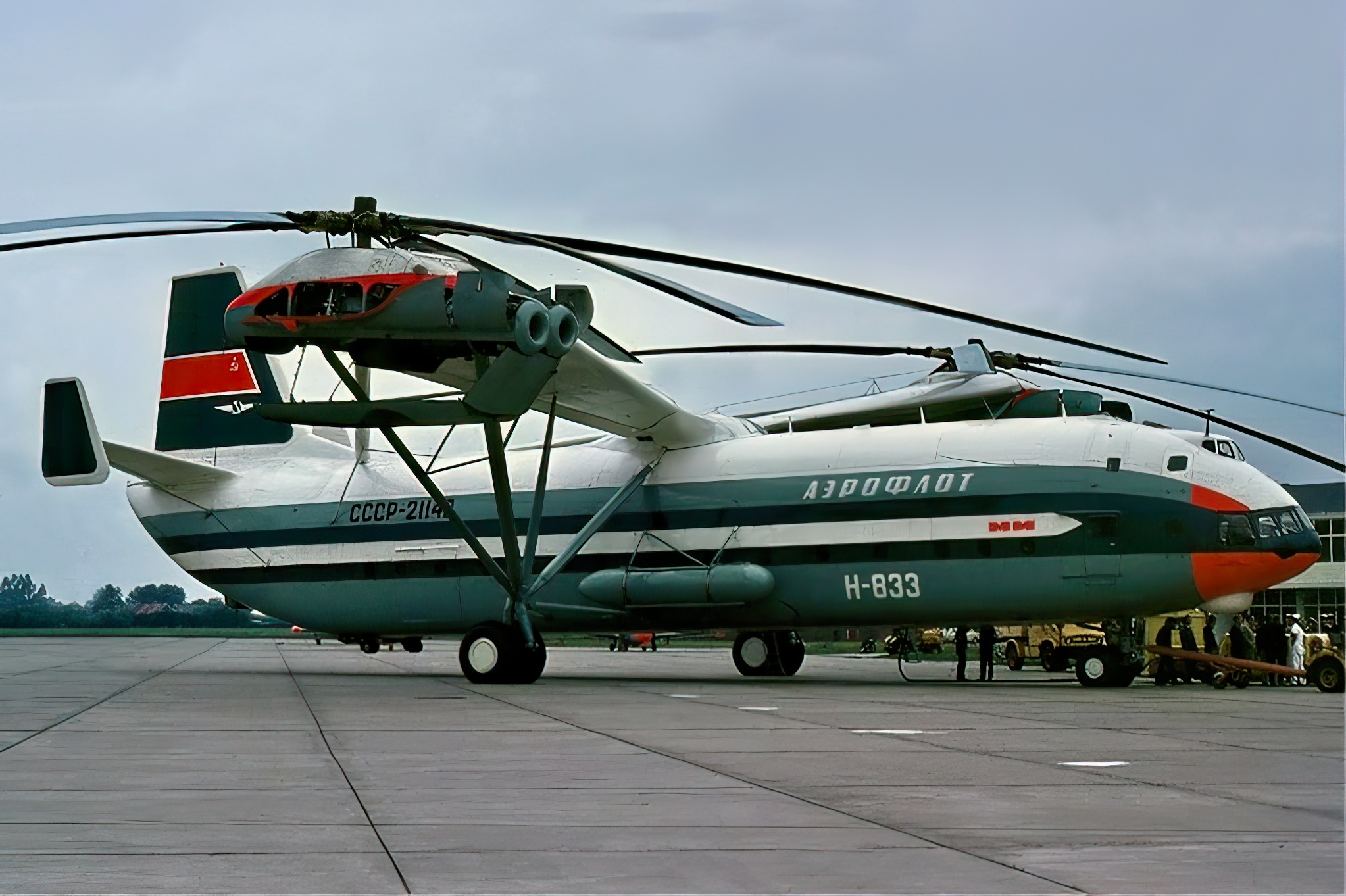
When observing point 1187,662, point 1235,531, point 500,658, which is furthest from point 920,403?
point 500,658

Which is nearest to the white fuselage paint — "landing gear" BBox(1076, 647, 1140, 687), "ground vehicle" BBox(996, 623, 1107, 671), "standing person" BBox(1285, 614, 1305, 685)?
"landing gear" BBox(1076, 647, 1140, 687)

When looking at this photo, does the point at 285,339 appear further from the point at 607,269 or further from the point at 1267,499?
the point at 1267,499

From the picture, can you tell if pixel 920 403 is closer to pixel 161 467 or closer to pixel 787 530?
pixel 787 530

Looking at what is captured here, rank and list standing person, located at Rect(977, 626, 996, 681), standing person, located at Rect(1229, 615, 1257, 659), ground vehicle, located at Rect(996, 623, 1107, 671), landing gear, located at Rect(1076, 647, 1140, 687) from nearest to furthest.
Result: landing gear, located at Rect(1076, 647, 1140, 687) → standing person, located at Rect(977, 626, 996, 681) → standing person, located at Rect(1229, 615, 1257, 659) → ground vehicle, located at Rect(996, 623, 1107, 671)

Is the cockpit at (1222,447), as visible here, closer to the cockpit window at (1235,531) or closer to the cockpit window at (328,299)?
the cockpit window at (1235,531)

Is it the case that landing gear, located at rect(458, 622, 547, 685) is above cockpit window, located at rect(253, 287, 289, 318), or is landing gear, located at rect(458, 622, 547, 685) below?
below

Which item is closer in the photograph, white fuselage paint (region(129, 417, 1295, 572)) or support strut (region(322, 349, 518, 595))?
support strut (region(322, 349, 518, 595))

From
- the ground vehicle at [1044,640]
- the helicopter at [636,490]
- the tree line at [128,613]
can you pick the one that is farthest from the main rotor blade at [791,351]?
the tree line at [128,613]

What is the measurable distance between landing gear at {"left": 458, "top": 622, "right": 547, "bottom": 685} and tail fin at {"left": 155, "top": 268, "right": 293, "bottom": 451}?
9158mm

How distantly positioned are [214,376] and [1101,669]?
61.2ft

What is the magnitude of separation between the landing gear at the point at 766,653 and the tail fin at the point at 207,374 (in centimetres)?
1085

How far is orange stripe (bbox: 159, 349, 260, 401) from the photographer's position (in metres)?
29.4

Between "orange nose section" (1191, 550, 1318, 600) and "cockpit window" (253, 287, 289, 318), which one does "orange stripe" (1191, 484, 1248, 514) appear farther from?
"cockpit window" (253, 287, 289, 318)

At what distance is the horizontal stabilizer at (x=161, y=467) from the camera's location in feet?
87.5
